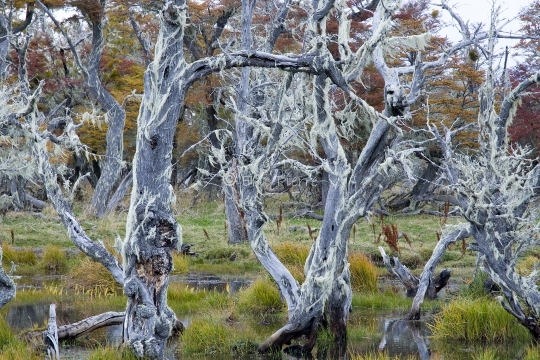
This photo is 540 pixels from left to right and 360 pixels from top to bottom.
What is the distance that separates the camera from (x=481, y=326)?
26.8 feet

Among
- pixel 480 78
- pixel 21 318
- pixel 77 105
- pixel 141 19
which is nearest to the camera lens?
pixel 21 318

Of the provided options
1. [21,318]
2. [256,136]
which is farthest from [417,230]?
[21,318]

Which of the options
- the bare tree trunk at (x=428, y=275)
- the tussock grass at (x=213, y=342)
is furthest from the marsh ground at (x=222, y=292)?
the bare tree trunk at (x=428, y=275)

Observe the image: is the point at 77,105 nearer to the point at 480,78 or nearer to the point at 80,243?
the point at 480,78

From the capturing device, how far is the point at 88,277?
37.7ft

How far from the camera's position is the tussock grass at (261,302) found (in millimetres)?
9820

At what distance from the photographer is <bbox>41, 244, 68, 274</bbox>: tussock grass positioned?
45.3ft

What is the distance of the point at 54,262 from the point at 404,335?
317 inches

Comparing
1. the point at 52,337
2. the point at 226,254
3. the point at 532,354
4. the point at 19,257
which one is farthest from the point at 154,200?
the point at 226,254

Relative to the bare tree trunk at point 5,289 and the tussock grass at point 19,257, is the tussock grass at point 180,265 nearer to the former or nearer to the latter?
the tussock grass at point 19,257

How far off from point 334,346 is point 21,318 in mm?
4561

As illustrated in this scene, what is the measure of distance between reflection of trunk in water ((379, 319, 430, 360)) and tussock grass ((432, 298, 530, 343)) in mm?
275

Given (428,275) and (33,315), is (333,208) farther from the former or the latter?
(33,315)

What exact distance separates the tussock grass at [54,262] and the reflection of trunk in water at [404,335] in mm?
7352
